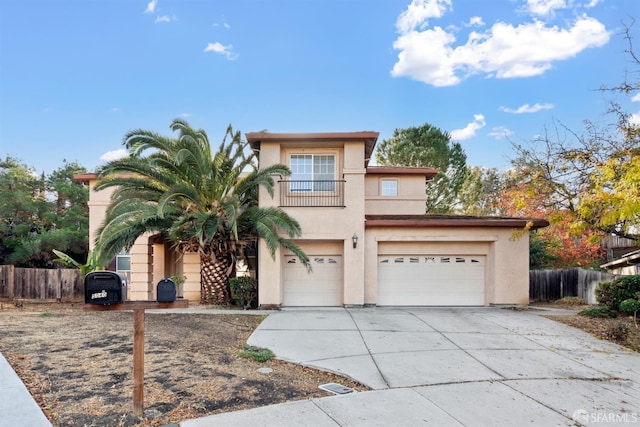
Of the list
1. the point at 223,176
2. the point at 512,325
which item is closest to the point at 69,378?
the point at 223,176

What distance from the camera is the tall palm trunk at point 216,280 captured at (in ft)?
42.4

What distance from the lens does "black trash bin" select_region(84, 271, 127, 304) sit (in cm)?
398

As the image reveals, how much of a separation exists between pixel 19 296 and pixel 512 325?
1878 cm

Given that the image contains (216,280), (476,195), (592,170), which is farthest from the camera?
(476,195)

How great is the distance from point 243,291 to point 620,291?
38.6 feet

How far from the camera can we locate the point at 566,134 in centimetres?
1099

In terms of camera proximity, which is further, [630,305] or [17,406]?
[630,305]

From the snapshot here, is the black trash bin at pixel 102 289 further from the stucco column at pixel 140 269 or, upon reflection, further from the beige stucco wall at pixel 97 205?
the beige stucco wall at pixel 97 205

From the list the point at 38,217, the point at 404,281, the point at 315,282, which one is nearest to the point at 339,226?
the point at 315,282

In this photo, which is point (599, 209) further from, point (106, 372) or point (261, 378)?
point (106, 372)

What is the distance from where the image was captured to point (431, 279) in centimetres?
1336

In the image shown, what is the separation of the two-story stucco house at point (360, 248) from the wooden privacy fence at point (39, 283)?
9.09 meters

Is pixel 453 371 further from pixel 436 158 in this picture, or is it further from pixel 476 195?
pixel 476 195

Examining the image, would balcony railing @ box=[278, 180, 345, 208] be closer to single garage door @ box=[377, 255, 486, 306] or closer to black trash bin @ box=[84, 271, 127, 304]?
single garage door @ box=[377, 255, 486, 306]
